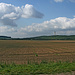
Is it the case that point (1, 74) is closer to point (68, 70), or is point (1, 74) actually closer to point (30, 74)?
point (30, 74)

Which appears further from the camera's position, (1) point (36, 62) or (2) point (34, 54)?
(2) point (34, 54)

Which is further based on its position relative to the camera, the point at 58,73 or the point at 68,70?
the point at 68,70

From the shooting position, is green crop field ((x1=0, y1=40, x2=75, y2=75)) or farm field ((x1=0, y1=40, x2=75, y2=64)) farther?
farm field ((x1=0, y1=40, x2=75, y2=64))

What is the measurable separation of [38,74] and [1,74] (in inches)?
82.4

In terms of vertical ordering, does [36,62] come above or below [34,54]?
above

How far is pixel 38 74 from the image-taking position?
7785mm

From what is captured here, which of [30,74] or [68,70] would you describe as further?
[68,70]

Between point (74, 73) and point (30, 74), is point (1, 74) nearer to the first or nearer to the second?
point (30, 74)

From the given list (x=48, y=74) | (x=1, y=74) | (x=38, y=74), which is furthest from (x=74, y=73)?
(x=1, y=74)

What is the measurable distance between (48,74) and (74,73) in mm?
1541

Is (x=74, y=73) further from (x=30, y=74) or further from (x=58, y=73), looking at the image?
(x=30, y=74)

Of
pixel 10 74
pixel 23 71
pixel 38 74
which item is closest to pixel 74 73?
pixel 38 74

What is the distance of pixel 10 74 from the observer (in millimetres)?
7750

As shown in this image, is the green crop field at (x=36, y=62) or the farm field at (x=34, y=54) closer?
the green crop field at (x=36, y=62)
